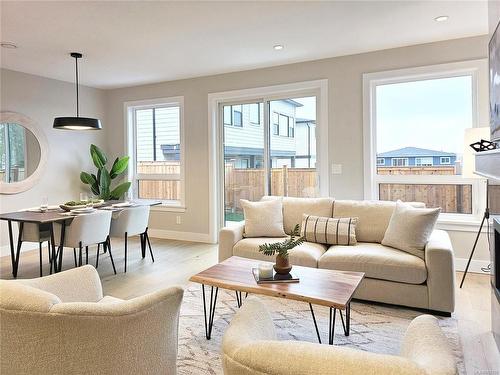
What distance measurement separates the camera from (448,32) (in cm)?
372

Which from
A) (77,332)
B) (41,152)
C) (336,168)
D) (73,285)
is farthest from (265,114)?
(77,332)

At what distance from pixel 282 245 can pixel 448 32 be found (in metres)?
3.07

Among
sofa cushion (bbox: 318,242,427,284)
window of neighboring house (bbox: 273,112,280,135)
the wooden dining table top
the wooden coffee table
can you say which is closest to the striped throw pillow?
sofa cushion (bbox: 318,242,427,284)

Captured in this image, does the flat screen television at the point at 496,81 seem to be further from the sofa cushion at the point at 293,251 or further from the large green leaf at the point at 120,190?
the large green leaf at the point at 120,190

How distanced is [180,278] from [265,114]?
2.66m

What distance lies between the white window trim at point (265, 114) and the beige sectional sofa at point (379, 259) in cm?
109

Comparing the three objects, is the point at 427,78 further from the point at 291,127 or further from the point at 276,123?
the point at 276,123

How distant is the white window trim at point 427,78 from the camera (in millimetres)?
3811

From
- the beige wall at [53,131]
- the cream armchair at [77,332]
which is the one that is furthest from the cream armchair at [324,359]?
the beige wall at [53,131]

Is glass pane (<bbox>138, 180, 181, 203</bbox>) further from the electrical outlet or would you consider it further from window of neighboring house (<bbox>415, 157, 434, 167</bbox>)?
window of neighboring house (<bbox>415, 157, 434, 167</bbox>)

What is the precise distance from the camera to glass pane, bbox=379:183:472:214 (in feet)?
13.2

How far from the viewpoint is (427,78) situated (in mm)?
4117

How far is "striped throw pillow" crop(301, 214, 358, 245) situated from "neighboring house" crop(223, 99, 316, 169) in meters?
1.43

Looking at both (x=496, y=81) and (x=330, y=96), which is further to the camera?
(x=330, y=96)
